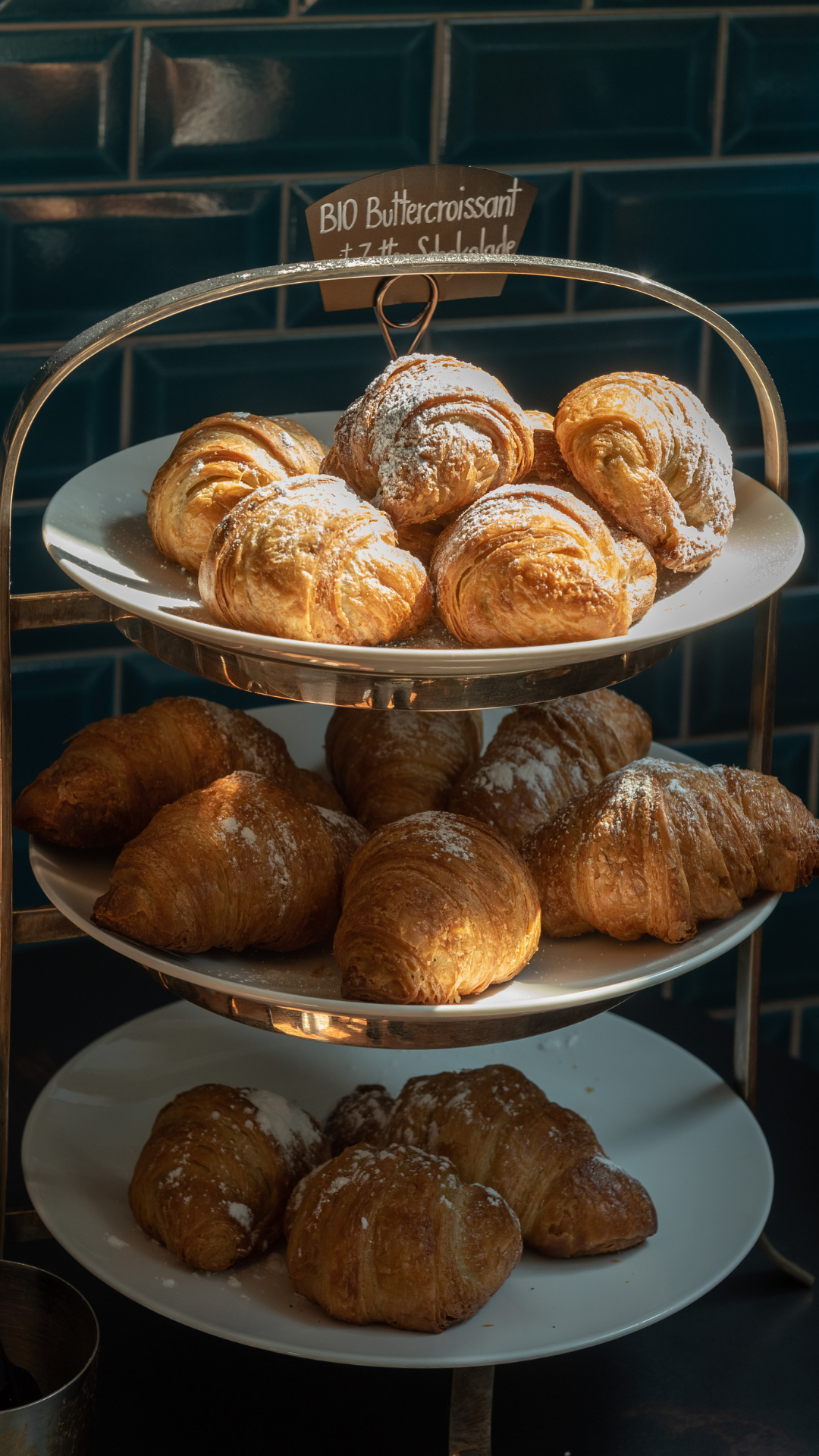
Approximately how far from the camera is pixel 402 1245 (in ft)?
3.37

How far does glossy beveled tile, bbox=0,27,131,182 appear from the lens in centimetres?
145

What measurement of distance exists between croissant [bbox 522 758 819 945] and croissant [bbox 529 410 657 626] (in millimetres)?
165

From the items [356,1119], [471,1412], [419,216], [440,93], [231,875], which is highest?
[440,93]

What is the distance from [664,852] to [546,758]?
0.62 feet

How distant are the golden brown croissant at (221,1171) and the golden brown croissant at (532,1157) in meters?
0.09

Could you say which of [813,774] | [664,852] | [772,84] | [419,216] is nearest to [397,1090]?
[664,852]

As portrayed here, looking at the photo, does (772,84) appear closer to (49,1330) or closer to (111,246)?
(111,246)

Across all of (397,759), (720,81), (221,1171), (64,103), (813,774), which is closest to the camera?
(221,1171)

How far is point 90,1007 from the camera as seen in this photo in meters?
1.65

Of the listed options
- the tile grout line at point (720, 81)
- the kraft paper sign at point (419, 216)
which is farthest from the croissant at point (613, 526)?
the tile grout line at point (720, 81)

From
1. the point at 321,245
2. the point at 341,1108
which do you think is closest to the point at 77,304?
the point at 321,245

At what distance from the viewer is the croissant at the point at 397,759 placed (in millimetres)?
1233

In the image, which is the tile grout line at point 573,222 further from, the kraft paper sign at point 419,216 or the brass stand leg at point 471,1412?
the brass stand leg at point 471,1412

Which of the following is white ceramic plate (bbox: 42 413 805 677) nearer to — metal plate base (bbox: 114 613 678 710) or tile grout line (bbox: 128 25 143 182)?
metal plate base (bbox: 114 613 678 710)
